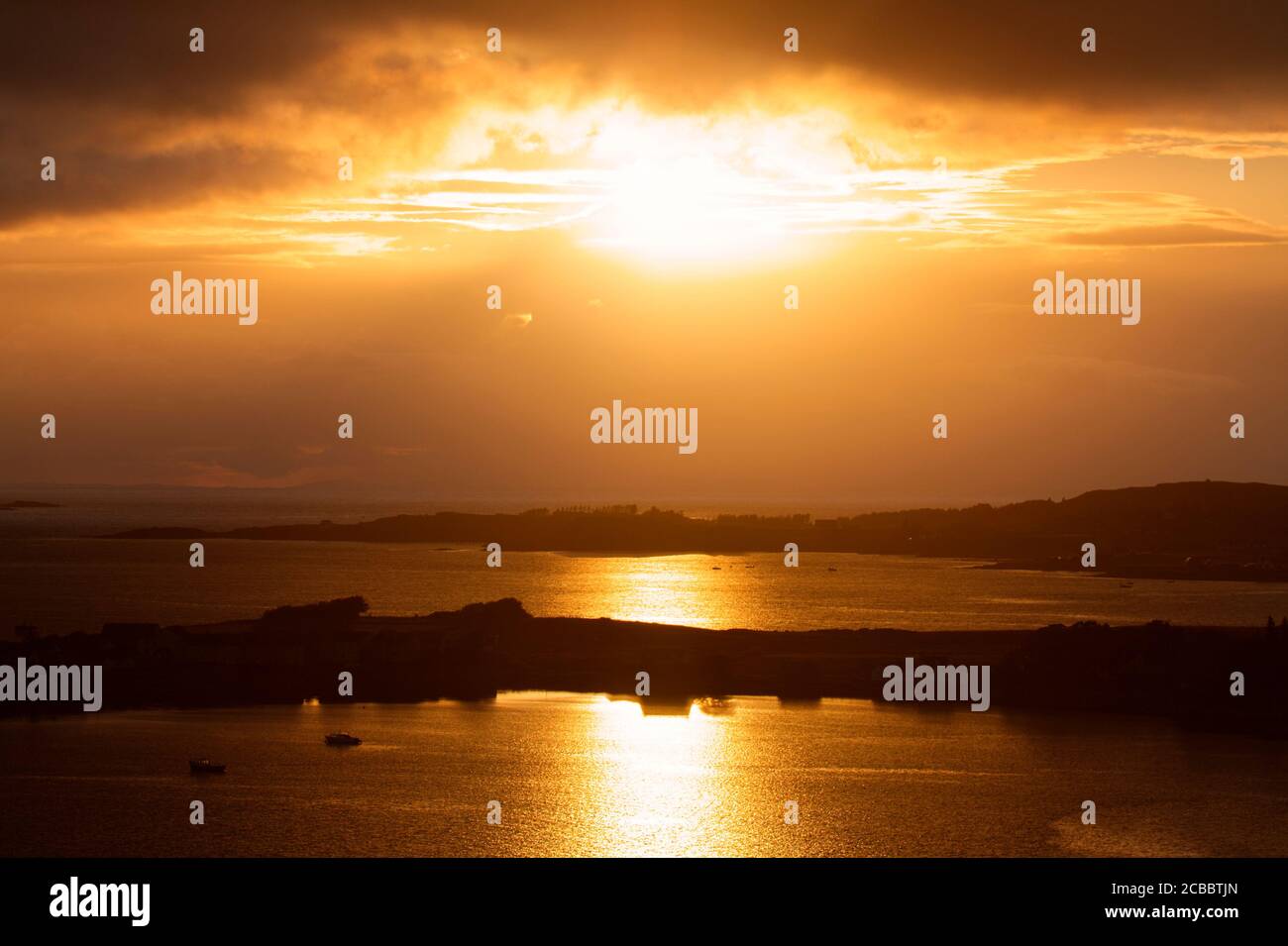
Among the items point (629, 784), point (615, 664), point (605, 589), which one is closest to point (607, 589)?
point (605, 589)

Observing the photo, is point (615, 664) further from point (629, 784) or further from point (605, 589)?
point (605, 589)

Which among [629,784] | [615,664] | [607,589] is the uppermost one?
[607,589]

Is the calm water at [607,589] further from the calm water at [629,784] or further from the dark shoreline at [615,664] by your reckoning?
the calm water at [629,784]

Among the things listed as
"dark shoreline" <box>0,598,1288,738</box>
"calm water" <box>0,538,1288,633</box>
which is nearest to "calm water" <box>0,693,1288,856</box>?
"dark shoreline" <box>0,598,1288,738</box>

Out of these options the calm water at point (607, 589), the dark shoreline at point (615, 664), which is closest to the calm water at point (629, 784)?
the dark shoreline at point (615, 664)

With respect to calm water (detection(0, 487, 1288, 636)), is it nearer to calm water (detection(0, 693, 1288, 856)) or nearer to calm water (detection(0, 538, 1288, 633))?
calm water (detection(0, 538, 1288, 633))
